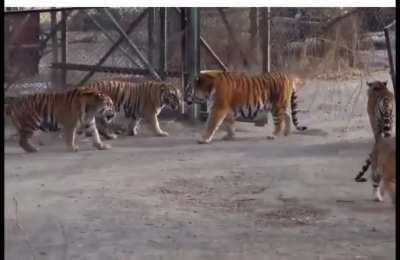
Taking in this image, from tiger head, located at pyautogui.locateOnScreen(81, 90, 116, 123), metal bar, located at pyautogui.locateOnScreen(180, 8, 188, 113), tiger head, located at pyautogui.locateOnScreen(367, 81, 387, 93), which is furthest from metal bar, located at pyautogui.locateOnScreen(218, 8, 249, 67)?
tiger head, located at pyautogui.locateOnScreen(367, 81, 387, 93)

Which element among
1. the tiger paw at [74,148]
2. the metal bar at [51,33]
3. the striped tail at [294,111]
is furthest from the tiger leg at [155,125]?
the metal bar at [51,33]

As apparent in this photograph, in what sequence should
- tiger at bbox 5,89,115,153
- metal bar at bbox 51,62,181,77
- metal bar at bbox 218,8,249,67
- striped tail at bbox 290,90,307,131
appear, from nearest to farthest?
striped tail at bbox 290,90,307,131, tiger at bbox 5,89,115,153, metal bar at bbox 218,8,249,67, metal bar at bbox 51,62,181,77

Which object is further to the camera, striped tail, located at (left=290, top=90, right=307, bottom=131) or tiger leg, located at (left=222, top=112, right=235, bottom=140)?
tiger leg, located at (left=222, top=112, right=235, bottom=140)

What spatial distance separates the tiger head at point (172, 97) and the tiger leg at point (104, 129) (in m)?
0.46

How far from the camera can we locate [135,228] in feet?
13.6

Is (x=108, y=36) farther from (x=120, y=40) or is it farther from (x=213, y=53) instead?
(x=213, y=53)

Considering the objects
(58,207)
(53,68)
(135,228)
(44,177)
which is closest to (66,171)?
(44,177)

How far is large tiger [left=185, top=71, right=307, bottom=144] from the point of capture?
5.74m

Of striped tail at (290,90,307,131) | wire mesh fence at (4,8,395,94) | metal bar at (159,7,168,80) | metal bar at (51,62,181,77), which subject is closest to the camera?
wire mesh fence at (4,8,395,94)

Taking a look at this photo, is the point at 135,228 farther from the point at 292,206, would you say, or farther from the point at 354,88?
the point at 354,88

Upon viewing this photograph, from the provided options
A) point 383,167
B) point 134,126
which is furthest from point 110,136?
point 383,167

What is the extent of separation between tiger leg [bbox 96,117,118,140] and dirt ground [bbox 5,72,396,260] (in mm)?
172

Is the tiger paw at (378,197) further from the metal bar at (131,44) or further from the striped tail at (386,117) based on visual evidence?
the metal bar at (131,44)

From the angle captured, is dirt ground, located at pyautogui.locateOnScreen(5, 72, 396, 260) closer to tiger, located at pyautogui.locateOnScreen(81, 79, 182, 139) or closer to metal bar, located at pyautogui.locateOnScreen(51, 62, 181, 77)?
tiger, located at pyautogui.locateOnScreen(81, 79, 182, 139)
